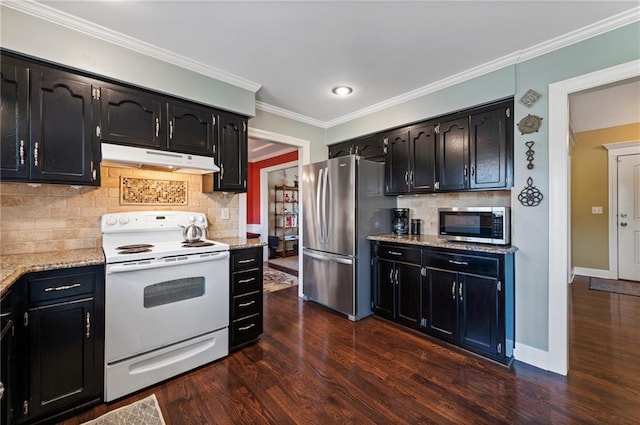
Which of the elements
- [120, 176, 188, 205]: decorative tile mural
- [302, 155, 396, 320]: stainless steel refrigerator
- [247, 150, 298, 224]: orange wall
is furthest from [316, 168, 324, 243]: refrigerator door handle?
[247, 150, 298, 224]: orange wall

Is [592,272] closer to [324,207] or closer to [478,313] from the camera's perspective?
[478,313]

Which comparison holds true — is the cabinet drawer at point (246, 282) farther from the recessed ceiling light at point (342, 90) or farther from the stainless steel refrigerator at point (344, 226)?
the recessed ceiling light at point (342, 90)

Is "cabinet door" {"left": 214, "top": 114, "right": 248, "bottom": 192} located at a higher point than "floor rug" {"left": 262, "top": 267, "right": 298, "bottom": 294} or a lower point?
higher

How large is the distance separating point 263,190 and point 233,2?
17.3 ft

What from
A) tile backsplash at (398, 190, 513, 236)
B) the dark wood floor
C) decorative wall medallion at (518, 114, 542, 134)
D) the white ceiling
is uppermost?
the white ceiling

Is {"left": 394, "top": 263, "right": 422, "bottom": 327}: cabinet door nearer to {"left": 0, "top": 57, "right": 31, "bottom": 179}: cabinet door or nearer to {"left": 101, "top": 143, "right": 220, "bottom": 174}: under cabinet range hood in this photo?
{"left": 101, "top": 143, "right": 220, "bottom": 174}: under cabinet range hood

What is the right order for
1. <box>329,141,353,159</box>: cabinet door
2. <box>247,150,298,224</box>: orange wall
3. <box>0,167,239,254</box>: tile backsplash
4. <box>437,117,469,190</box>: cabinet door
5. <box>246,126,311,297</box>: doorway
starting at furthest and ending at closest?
<box>247,150,298,224</box>: orange wall, <box>329,141,353,159</box>: cabinet door, <box>246,126,311,297</box>: doorway, <box>437,117,469,190</box>: cabinet door, <box>0,167,239,254</box>: tile backsplash

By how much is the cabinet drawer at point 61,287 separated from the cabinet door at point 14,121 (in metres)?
0.74

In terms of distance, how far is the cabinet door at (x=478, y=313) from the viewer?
228cm

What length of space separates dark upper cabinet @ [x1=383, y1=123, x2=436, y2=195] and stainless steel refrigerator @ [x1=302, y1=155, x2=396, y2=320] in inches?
6.4

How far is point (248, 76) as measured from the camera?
105 inches

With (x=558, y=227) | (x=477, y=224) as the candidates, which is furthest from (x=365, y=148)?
(x=558, y=227)

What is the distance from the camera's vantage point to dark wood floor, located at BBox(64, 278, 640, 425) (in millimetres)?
1708

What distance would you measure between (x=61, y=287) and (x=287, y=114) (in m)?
2.89
